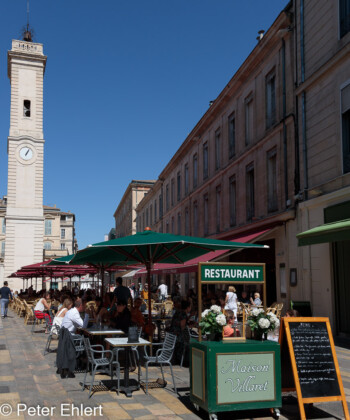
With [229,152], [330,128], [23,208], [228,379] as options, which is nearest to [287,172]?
[330,128]

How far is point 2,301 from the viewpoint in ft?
71.4

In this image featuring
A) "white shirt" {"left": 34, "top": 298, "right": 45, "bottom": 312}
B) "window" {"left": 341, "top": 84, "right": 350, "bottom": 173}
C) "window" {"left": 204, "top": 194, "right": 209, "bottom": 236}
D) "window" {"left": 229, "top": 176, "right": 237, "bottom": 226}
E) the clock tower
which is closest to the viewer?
"window" {"left": 341, "top": 84, "right": 350, "bottom": 173}

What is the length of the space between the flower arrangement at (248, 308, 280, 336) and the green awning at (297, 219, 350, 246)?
5.35 meters

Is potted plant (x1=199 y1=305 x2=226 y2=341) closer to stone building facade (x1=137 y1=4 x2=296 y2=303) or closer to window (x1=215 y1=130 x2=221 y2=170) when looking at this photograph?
stone building facade (x1=137 y1=4 x2=296 y2=303)

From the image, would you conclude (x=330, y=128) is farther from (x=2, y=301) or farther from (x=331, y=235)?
(x=2, y=301)

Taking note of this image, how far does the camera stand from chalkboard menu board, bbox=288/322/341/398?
598 centimetres

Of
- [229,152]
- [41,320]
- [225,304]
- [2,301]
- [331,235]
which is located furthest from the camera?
[229,152]

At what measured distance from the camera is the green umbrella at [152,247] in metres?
8.72

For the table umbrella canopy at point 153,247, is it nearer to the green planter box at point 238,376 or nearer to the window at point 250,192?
the green planter box at point 238,376

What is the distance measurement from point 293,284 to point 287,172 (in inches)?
151

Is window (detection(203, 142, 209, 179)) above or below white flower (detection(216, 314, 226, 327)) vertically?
above

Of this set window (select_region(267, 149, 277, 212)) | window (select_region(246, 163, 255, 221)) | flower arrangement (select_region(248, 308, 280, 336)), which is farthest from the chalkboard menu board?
window (select_region(246, 163, 255, 221))
